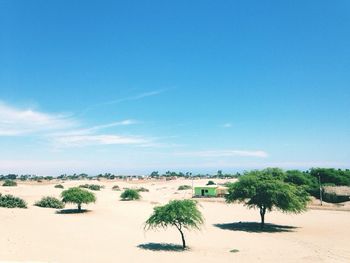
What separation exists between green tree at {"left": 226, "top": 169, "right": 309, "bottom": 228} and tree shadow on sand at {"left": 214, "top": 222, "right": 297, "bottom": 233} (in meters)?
1.09

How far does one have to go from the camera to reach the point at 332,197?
6569cm

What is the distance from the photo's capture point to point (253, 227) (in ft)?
133

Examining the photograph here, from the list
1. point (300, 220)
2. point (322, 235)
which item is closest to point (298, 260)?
point (322, 235)

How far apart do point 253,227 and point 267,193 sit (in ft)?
14.5

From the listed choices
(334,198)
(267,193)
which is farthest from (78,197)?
(334,198)

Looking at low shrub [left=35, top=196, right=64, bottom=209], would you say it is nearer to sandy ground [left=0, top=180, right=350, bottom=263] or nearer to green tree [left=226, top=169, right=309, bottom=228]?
sandy ground [left=0, top=180, right=350, bottom=263]

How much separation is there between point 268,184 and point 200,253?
54.3ft

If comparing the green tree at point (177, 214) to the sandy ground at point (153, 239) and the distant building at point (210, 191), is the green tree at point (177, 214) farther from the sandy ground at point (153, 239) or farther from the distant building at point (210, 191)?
the distant building at point (210, 191)

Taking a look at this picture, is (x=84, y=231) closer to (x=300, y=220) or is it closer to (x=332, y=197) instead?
(x=300, y=220)

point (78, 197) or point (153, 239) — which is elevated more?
point (78, 197)

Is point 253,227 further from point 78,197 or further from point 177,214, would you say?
point 78,197

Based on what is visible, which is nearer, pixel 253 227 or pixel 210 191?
pixel 253 227

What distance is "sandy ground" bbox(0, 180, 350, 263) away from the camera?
79.0 feet

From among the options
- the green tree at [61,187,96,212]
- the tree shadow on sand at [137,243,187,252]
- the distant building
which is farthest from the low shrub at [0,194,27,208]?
the distant building
